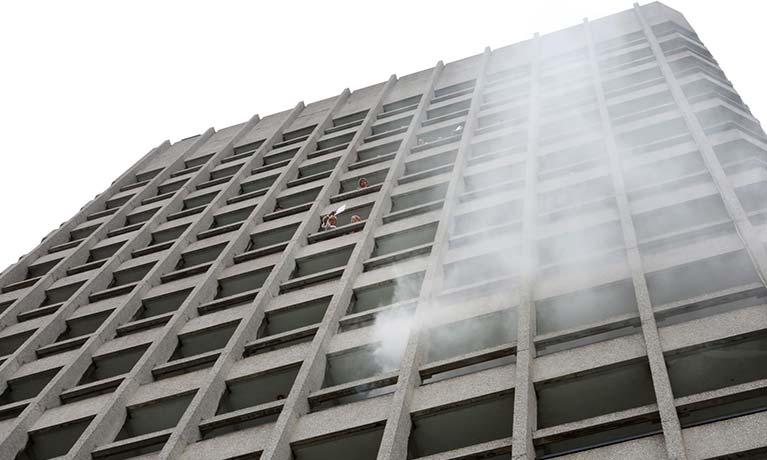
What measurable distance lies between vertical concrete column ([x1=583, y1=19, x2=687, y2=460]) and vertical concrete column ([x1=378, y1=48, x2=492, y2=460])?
3767 mm

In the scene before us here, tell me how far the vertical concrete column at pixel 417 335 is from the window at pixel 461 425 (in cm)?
28

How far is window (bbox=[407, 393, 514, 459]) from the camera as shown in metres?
14.0

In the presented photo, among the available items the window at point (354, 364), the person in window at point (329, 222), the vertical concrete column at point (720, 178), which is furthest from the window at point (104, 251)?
the vertical concrete column at point (720, 178)

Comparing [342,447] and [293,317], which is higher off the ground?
[293,317]

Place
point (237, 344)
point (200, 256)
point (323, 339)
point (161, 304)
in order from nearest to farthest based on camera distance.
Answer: point (323, 339) → point (237, 344) → point (161, 304) → point (200, 256)

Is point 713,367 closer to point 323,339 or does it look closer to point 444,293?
point 444,293

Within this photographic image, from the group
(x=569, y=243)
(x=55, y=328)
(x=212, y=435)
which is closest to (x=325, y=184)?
(x=55, y=328)

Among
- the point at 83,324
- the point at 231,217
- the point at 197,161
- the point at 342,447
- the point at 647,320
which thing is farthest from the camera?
the point at 197,161

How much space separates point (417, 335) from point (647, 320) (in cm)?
410

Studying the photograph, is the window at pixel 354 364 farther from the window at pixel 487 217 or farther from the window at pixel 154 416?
the window at pixel 487 217

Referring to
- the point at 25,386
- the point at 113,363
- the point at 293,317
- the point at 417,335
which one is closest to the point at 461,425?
the point at 417,335

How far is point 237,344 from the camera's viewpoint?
60.8 ft

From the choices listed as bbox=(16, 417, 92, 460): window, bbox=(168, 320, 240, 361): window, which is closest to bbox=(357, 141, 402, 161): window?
bbox=(168, 320, 240, 361): window

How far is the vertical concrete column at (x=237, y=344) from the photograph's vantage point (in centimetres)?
1577
